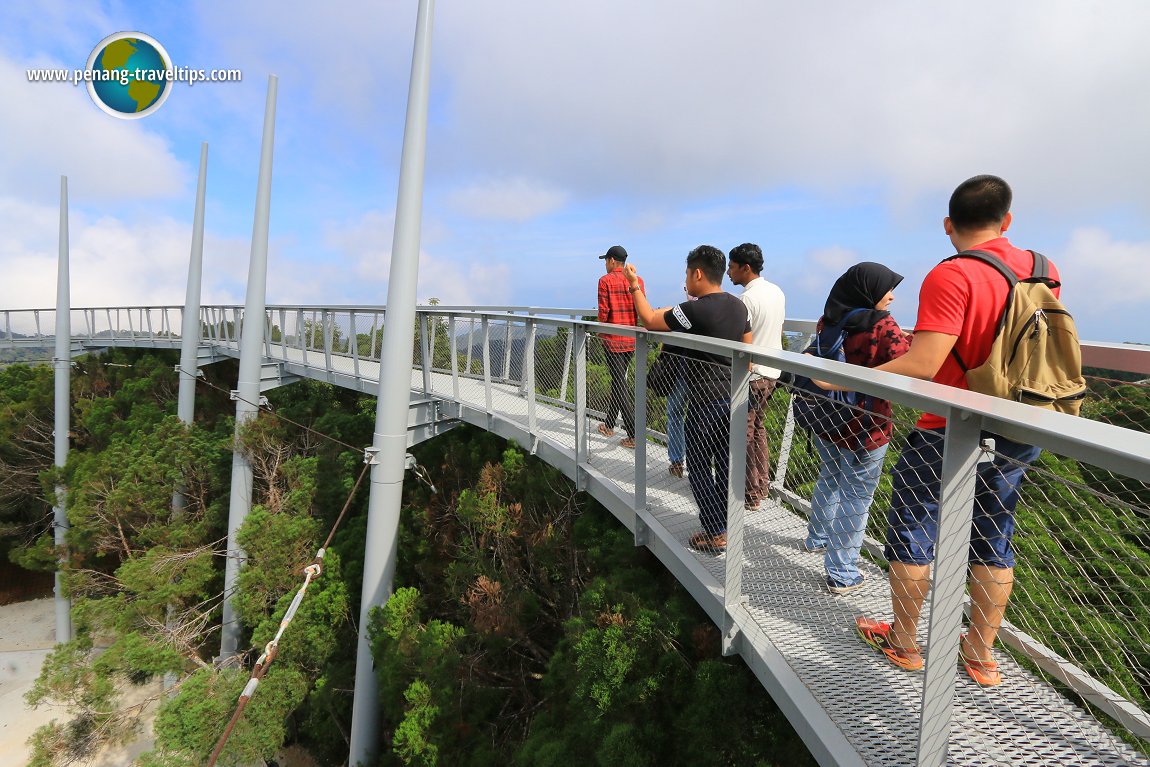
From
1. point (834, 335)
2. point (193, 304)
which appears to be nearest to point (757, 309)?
point (834, 335)

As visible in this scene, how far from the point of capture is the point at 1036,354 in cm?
169

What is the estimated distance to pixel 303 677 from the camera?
9.74 meters

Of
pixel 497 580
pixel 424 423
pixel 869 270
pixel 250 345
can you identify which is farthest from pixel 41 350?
pixel 869 270

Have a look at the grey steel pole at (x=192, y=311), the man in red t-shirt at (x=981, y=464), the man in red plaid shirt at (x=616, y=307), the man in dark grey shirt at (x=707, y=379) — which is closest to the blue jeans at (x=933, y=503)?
the man in red t-shirt at (x=981, y=464)

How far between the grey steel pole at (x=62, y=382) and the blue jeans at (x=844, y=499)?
74.0 ft

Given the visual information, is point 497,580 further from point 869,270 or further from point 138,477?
point 138,477

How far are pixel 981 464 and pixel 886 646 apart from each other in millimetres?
883

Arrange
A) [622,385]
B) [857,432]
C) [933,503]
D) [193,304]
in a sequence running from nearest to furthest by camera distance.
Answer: [933,503]
[857,432]
[622,385]
[193,304]

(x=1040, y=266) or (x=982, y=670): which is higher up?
(x=1040, y=266)

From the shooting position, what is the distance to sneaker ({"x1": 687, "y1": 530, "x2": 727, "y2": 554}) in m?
3.07

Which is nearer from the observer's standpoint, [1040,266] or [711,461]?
[1040,266]

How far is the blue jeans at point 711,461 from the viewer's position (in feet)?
9.70

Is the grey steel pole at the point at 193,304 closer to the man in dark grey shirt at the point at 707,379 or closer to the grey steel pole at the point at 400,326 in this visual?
the grey steel pole at the point at 400,326

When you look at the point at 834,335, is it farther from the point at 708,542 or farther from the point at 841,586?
the point at 708,542
